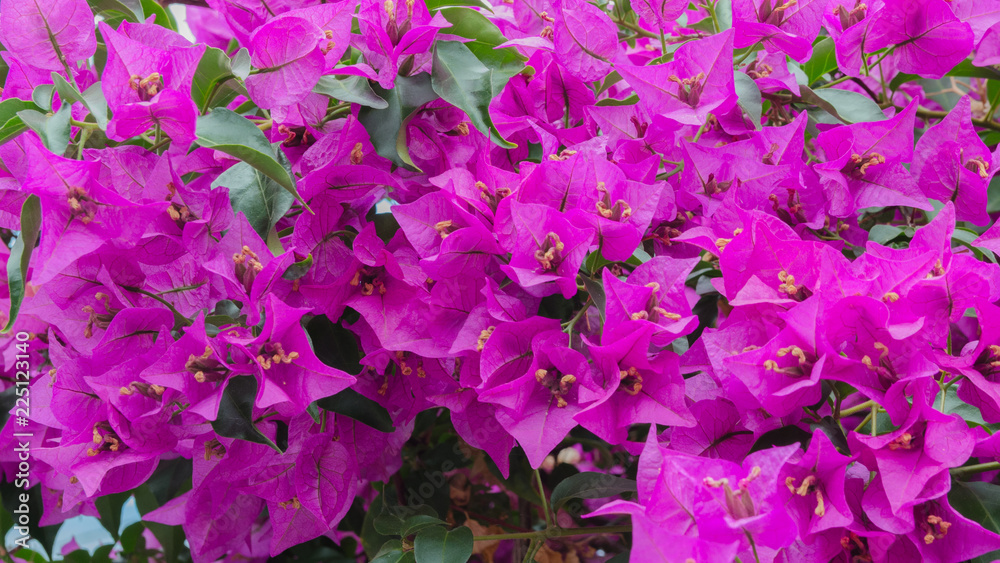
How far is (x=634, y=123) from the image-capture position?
62cm

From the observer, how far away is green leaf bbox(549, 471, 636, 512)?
0.65 metres

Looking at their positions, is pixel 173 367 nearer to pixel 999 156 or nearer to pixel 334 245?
pixel 334 245

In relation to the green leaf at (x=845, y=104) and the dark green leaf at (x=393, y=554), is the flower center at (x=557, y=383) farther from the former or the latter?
the green leaf at (x=845, y=104)

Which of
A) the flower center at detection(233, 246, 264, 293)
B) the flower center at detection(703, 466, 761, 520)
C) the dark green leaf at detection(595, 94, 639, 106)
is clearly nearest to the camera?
the flower center at detection(703, 466, 761, 520)

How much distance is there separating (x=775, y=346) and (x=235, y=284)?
36 cm

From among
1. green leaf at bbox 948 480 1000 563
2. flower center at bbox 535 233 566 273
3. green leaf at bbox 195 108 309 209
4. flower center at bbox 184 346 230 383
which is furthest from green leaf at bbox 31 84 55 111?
green leaf at bbox 948 480 1000 563

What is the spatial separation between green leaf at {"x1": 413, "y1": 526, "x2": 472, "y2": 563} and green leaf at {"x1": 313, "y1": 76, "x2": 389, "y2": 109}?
1.18ft

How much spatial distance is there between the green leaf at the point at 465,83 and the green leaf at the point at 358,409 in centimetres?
24

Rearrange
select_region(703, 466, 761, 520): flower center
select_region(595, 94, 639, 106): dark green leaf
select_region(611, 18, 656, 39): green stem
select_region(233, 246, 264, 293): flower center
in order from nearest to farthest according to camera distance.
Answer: select_region(703, 466, 761, 520): flower center → select_region(233, 246, 264, 293): flower center → select_region(595, 94, 639, 106): dark green leaf → select_region(611, 18, 656, 39): green stem

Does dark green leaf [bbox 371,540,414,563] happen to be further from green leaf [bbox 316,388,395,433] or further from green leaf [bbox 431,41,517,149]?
green leaf [bbox 431,41,517,149]

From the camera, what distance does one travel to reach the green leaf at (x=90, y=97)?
1.64 feet

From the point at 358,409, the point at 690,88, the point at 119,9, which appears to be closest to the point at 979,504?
the point at 690,88

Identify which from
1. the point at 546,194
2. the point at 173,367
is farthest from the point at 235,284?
the point at 546,194

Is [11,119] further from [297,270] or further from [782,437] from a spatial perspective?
[782,437]
